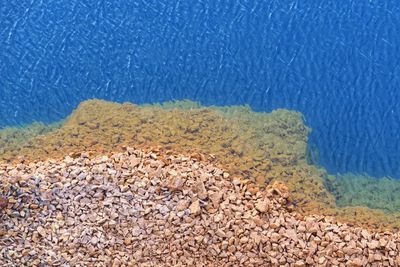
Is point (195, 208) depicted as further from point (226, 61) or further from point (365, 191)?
point (226, 61)

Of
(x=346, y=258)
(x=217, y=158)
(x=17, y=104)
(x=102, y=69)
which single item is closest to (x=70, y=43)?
(x=102, y=69)

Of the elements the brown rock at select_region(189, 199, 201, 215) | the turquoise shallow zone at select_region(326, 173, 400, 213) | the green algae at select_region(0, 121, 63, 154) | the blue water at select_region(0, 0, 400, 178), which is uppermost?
the blue water at select_region(0, 0, 400, 178)

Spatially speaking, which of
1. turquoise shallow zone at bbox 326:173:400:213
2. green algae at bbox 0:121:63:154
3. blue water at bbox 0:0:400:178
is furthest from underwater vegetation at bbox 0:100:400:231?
blue water at bbox 0:0:400:178

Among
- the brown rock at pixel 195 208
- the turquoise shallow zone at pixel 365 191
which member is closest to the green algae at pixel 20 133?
the brown rock at pixel 195 208

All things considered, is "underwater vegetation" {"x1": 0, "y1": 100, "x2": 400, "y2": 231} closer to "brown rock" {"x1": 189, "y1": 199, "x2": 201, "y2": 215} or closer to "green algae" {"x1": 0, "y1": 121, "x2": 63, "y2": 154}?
"green algae" {"x1": 0, "y1": 121, "x2": 63, "y2": 154}

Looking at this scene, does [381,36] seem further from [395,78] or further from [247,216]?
[247,216]

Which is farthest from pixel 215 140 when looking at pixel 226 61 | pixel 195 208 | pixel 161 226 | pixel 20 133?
pixel 20 133
